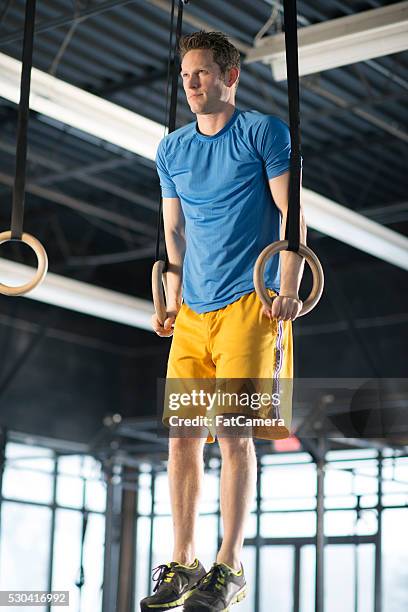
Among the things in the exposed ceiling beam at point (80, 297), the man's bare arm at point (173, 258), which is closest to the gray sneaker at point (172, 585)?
the man's bare arm at point (173, 258)

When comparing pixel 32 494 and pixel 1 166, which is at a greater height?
pixel 1 166

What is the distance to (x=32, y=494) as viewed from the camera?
45.9ft

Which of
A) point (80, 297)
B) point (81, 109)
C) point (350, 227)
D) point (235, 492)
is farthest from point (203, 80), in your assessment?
point (80, 297)

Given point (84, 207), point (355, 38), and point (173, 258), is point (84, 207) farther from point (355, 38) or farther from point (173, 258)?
point (173, 258)

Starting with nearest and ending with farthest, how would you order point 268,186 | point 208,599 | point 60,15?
point 208,599
point 268,186
point 60,15

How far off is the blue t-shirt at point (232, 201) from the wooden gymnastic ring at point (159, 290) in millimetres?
103

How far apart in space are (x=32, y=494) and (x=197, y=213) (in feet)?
37.6

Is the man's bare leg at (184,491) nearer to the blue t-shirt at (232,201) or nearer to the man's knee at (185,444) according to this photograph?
the man's knee at (185,444)

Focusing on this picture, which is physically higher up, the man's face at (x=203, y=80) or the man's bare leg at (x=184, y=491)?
the man's face at (x=203, y=80)

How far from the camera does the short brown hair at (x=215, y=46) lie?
2982 mm

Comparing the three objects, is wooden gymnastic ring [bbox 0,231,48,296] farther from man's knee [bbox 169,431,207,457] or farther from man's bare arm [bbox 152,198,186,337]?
man's knee [bbox 169,431,207,457]

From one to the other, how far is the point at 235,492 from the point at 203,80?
1.17 metres

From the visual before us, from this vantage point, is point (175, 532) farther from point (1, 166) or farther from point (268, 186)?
point (1, 166)

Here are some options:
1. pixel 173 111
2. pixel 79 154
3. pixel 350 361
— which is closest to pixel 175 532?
pixel 173 111
